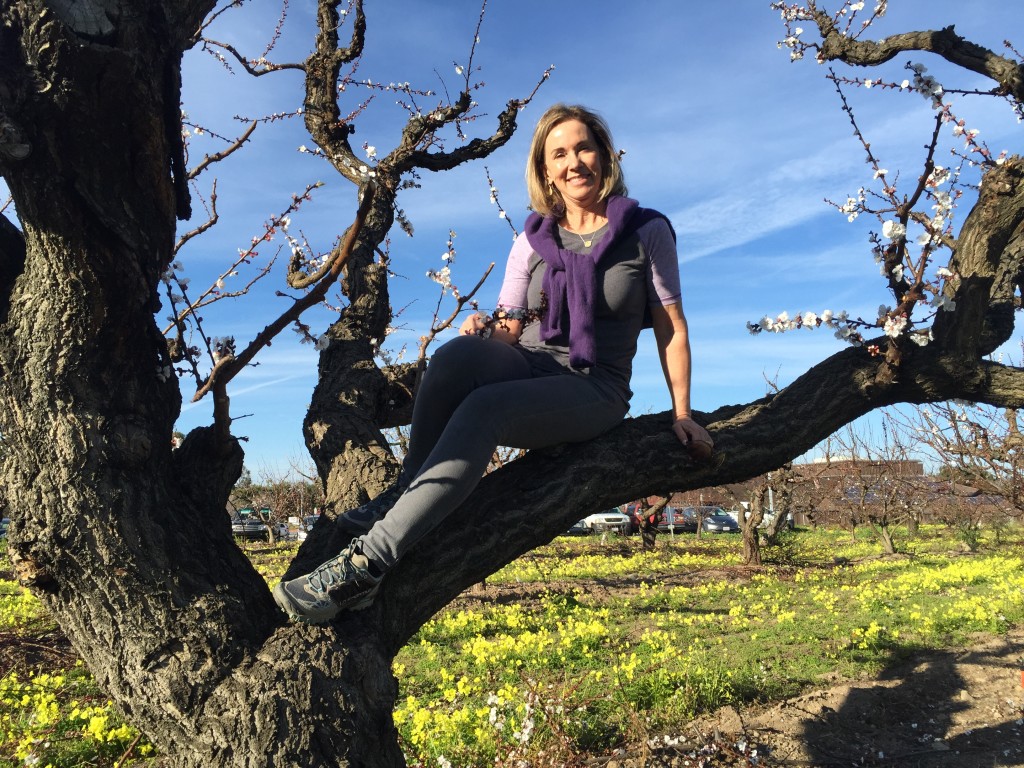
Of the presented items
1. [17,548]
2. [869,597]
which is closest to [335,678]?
[17,548]

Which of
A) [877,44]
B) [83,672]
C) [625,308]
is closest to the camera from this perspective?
[625,308]

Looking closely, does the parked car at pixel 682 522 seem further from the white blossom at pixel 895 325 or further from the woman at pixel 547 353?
the woman at pixel 547 353

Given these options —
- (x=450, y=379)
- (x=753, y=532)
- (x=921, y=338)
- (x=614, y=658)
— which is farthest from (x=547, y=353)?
(x=753, y=532)

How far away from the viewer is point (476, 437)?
1990mm

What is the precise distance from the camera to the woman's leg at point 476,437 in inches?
74.3

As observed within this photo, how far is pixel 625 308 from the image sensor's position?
2.44 metres

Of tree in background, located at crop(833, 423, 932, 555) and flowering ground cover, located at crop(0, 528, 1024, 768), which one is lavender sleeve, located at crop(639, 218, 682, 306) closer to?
flowering ground cover, located at crop(0, 528, 1024, 768)

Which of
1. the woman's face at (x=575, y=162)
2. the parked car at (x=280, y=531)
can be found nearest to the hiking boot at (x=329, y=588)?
the woman's face at (x=575, y=162)

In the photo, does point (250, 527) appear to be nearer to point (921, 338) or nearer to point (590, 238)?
point (590, 238)

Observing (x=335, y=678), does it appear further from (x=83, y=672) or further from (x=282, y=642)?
(x=83, y=672)

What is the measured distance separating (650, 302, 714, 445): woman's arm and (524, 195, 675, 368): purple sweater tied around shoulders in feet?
1.01

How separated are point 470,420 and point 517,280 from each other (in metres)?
0.80

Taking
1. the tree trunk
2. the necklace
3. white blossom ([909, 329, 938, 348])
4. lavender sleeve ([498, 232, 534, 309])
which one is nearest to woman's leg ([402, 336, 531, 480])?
lavender sleeve ([498, 232, 534, 309])

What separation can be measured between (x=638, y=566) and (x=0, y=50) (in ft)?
40.6
